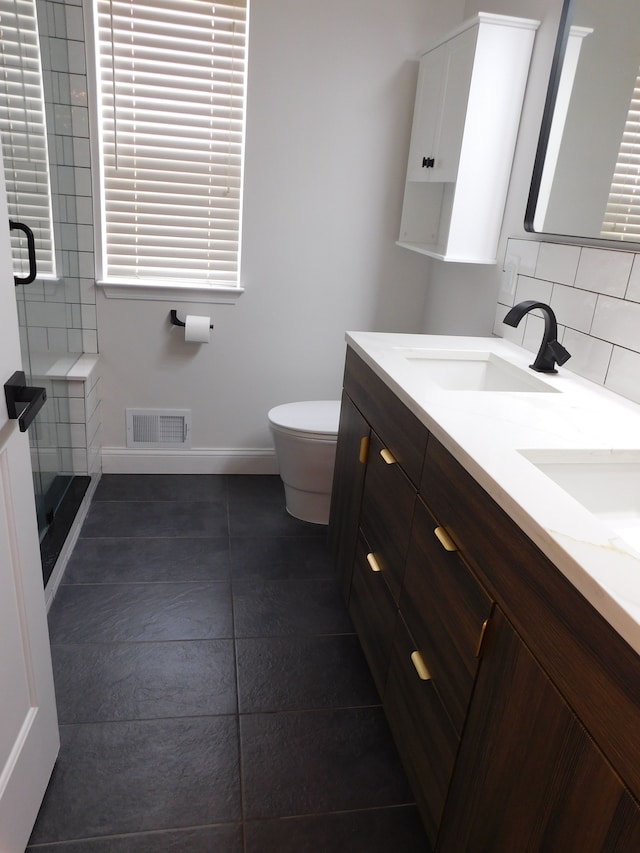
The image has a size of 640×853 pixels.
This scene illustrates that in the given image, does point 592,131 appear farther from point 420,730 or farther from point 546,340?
point 420,730

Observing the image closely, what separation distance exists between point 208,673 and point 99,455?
4.61ft

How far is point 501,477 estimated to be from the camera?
0.97 m

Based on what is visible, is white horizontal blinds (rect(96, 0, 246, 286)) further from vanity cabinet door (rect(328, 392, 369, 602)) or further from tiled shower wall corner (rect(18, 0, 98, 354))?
vanity cabinet door (rect(328, 392, 369, 602))

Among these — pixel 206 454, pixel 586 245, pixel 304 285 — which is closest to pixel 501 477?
pixel 586 245

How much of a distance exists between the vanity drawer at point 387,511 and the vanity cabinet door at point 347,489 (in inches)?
2.5

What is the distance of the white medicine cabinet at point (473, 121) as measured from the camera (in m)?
1.99

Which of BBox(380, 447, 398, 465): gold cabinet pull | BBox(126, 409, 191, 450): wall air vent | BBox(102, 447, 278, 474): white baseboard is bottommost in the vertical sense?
BBox(102, 447, 278, 474): white baseboard

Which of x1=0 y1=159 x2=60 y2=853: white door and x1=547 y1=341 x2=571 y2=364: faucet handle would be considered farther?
x1=547 y1=341 x2=571 y2=364: faucet handle

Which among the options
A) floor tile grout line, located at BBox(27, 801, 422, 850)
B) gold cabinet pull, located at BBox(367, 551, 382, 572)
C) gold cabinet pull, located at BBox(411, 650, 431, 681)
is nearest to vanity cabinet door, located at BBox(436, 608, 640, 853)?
gold cabinet pull, located at BBox(411, 650, 431, 681)

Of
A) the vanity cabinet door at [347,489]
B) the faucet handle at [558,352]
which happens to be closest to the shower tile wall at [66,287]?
the vanity cabinet door at [347,489]

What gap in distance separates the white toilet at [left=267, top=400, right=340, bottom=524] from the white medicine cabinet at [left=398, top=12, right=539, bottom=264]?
770 millimetres

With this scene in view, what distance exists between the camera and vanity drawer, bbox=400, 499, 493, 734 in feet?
3.49

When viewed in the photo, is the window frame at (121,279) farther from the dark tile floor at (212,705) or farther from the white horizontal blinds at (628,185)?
the white horizontal blinds at (628,185)

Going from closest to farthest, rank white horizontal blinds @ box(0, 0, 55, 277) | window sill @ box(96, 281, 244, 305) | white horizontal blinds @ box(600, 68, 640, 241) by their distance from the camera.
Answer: white horizontal blinds @ box(600, 68, 640, 241), white horizontal blinds @ box(0, 0, 55, 277), window sill @ box(96, 281, 244, 305)
